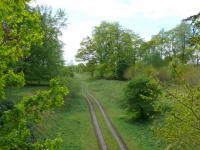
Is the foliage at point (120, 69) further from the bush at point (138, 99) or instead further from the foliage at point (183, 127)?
the foliage at point (183, 127)

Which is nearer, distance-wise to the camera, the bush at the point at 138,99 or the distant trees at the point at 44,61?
the bush at the point at 138,99

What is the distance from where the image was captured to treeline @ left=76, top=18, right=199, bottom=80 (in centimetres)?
9498

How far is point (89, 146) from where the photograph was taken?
33.3m

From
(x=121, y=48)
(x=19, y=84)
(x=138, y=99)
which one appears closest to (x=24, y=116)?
(x=19, y=84)

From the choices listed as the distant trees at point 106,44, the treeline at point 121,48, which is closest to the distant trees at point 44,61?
the treeline at point 121,48

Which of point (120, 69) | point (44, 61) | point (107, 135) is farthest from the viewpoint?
point (120, 69)

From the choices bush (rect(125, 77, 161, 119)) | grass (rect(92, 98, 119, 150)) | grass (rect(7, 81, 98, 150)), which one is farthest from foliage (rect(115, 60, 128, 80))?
bush (rect(125, 77, 161, 119))

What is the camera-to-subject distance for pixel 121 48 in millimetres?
107250

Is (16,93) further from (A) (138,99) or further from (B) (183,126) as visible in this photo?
(B) (183,126)

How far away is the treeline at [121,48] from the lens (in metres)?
95.0

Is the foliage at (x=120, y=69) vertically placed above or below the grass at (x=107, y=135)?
above

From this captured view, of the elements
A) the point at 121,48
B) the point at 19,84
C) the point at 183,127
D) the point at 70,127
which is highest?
the point at 121,48

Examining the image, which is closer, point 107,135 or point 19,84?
point 19,84

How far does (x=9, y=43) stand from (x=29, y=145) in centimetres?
349
